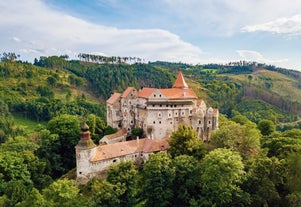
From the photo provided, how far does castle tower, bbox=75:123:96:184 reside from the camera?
175 ft

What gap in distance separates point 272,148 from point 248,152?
4.95 m

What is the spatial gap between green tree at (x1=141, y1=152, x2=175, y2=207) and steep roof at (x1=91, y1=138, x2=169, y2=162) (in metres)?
14.4

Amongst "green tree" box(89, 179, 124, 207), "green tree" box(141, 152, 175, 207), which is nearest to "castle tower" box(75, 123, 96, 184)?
"green tree" box(89, 179, 124, 207)

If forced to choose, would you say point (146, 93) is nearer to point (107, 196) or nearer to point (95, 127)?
point (95, 127)

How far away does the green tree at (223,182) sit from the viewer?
40.2 meters

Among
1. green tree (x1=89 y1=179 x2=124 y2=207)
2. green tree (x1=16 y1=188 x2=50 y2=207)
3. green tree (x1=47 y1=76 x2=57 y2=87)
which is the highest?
green tree (x1=47 y1=76 x2=57 y2=87)

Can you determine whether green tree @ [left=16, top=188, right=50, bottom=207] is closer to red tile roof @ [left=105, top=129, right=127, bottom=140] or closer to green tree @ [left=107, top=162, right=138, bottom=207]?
green tree @ [left=107, top=162, right=138, bottom=207]

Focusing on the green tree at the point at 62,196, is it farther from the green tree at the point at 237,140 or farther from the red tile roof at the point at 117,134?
the green tree at the point at 237,140

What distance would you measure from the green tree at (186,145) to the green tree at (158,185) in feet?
31.4

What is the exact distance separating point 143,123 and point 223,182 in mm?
34933

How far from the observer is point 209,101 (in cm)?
18275

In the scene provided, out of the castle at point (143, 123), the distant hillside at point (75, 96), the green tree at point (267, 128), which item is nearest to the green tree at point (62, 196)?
the castle at point (143, 123)

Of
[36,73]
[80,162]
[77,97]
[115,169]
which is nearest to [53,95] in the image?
[77,97]

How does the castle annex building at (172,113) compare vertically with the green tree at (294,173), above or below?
above
